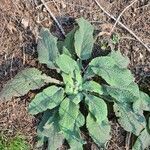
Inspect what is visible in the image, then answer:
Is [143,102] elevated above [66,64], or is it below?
below

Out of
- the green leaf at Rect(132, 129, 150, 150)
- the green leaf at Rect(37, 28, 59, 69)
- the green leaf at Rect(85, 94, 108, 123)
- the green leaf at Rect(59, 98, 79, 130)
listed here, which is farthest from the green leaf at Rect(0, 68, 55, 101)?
the green leaf at Rect(132, 129, 150, 150)

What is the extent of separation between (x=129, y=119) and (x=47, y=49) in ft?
2.79

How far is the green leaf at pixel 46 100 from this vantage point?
10.5 feet

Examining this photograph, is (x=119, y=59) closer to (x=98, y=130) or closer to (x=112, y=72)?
(x=112, y=72)

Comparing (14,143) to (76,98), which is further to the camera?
(14,143)

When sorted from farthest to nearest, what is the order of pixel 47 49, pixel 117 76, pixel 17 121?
pixel 17 121 < pixel 47 49 < pixel 117 76

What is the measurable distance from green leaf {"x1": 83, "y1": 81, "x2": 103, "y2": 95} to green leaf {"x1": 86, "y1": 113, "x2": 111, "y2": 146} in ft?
0.70

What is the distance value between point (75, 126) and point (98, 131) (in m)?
0.19

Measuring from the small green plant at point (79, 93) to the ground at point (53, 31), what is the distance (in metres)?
0.15

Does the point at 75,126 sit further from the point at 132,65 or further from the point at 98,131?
the point at 132,65

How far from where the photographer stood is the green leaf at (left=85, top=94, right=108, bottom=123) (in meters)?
3.16

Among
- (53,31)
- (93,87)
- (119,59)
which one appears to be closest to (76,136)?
(93,87)

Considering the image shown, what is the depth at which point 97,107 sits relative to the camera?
3197mm

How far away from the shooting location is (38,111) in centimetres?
318
